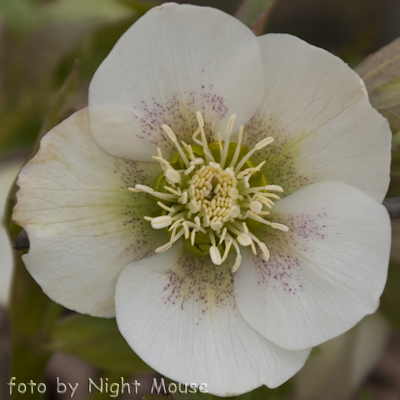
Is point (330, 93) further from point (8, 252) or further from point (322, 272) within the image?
point (8, 252)

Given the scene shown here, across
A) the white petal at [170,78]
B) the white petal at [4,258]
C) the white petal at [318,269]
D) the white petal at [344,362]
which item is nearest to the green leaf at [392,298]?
the white petal at [344,362]

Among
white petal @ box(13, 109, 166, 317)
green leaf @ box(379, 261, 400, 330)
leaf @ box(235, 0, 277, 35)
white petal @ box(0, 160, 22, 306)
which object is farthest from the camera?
white petal @ box(0, 160, 22, 306)

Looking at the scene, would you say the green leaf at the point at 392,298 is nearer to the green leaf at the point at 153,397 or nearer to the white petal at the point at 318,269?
the white petal at the point at 318,269

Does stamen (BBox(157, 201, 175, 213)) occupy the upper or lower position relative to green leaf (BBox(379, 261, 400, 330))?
upper

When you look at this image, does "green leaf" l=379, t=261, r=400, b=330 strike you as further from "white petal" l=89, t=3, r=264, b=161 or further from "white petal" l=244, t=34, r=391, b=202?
"white petal" l=89, t=3, r=264, b=161

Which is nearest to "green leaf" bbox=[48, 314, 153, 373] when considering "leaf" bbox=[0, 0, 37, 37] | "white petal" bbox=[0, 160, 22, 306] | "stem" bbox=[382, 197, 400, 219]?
"white petal" bbox=[0, 160, 22, 306]

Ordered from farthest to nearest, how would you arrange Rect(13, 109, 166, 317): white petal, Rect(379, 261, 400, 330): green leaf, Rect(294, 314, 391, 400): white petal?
Rect(294, 314, 391, 400): white petal < Rect(379, 261, 400, 330): green leaf < Rect(13, 109, 166, 317): white petal

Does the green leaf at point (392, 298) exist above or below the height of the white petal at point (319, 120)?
below
